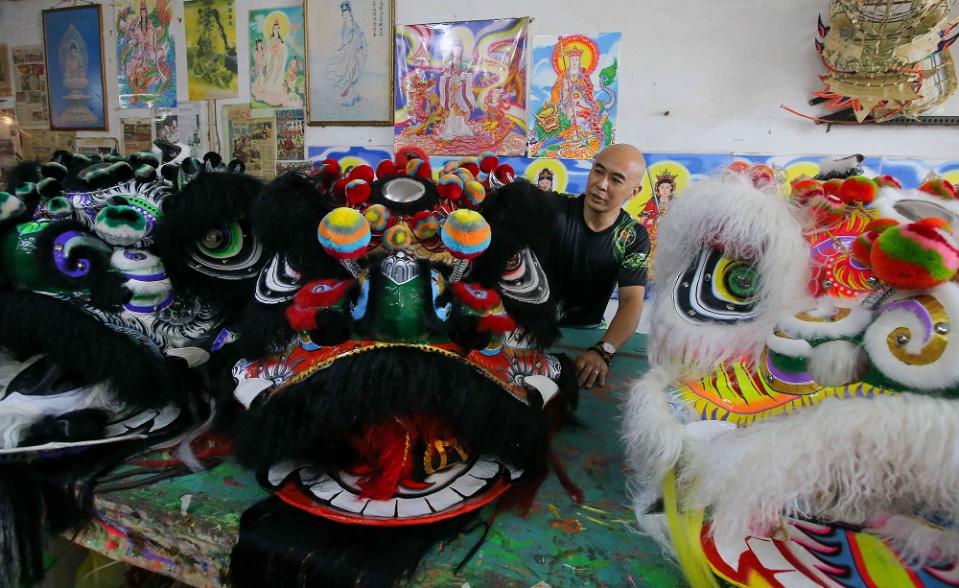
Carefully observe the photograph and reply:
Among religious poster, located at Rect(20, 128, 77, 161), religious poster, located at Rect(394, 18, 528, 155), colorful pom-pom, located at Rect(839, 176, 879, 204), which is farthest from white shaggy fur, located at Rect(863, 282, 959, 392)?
religious poster, located at Rect(20, 128, 77, 161)

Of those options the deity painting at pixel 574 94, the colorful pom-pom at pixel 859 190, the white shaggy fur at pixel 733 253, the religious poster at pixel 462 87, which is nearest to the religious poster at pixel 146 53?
the religious poster at pixel 462 87

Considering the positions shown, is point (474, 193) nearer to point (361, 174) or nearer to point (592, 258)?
point (361, 174)

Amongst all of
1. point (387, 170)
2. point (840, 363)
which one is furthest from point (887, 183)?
point (387, 170)

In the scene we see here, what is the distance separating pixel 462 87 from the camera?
2062mm

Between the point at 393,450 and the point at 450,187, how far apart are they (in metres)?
0.34

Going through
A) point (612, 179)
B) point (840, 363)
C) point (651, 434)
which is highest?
point (612, 179)

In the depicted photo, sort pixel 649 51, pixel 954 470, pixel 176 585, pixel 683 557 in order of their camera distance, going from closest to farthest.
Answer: pixel 954 470 < pixel 683 557 < pixel 176 585 < pixel 649 51

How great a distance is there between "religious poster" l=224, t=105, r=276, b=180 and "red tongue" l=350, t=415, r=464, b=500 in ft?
6.64

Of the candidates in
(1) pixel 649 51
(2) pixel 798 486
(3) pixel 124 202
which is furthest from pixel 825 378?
(1) pixel 649 51

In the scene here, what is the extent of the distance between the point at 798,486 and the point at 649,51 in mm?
1699

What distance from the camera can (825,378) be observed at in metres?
0.52

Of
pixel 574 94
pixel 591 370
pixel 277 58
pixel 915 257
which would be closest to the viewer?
pixel 915 257

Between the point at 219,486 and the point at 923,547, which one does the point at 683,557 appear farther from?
the point at 219,486

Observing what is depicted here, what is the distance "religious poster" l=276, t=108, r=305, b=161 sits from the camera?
2336 millimetres
